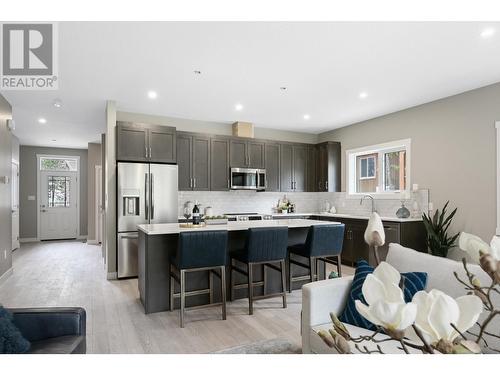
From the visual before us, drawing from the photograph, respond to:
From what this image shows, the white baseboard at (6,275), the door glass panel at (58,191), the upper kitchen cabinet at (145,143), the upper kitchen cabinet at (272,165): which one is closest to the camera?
the white baseboard at (6,275)

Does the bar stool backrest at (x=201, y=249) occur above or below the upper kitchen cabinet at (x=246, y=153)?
below

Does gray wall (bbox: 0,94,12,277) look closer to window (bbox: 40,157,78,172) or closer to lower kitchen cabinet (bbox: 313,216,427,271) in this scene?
window (bbox: 40,157,78,172)

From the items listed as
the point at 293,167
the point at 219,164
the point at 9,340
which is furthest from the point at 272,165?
the point at 9,340

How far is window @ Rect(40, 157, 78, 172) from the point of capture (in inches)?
358

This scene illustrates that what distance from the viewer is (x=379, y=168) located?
236 inches

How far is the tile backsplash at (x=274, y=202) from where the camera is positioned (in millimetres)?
5742

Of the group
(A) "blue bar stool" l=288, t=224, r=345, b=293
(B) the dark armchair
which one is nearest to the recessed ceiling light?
(A) "blue bar stool" l=288, t=224, r=345, b=293

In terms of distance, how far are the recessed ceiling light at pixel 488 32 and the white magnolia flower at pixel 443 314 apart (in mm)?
3244

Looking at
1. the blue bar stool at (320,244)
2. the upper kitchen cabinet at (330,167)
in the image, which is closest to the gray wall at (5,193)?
the blue bar stool at (320,244)

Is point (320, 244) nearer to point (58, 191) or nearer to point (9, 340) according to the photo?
point (9, 340)

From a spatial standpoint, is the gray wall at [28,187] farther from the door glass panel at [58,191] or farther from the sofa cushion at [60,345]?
the sofa cushion at [60,345]

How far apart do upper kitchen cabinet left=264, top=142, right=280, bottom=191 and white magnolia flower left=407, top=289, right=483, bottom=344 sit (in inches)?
237

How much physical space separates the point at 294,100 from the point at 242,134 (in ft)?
5.36

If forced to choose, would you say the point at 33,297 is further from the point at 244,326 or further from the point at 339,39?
the point at 339,39
